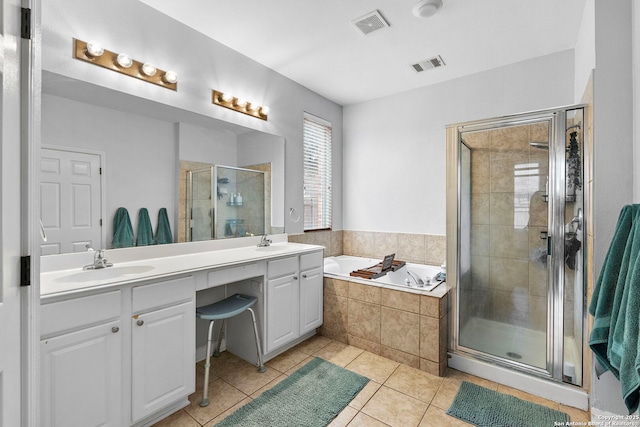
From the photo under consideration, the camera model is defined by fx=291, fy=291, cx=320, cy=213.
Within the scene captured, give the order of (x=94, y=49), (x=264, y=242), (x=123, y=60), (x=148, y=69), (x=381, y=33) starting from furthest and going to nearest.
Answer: (x=264, y=242)
(x=381, y=33)
(x=148, y=69)
(x=123, y=60)
(x=94, y=49)

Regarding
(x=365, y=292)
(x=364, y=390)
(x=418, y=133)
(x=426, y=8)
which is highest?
(x=426, y=8)

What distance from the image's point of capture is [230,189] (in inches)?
99.6

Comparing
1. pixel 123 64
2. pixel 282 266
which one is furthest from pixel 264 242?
pixel 123 64

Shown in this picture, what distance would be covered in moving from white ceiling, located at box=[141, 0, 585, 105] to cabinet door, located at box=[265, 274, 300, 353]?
1.95 meters

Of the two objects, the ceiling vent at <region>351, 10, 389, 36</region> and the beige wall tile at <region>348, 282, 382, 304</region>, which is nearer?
the ceiling vent at <region>351, 10, 389, 36</region>

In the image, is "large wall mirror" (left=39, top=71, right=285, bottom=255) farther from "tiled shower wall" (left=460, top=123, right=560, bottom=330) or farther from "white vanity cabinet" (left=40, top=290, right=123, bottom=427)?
"tiled shower wall" (left=460, top=123, right=560, bottom=330)

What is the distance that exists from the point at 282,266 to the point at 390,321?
999mm

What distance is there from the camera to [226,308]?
2025mm

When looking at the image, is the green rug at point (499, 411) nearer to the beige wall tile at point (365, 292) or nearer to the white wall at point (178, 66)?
the beige wall tile at point (365, 292)

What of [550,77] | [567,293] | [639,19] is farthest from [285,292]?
[550,77]

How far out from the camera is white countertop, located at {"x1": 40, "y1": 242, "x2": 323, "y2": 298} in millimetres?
1340

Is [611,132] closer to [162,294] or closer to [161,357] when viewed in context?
[162,294]

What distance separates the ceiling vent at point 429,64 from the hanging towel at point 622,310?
6.46 ft

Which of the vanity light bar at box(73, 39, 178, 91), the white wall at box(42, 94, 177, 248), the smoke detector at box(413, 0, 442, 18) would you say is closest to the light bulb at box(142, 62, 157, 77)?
the vanity light bar at box(73, 39, 178, 91)
